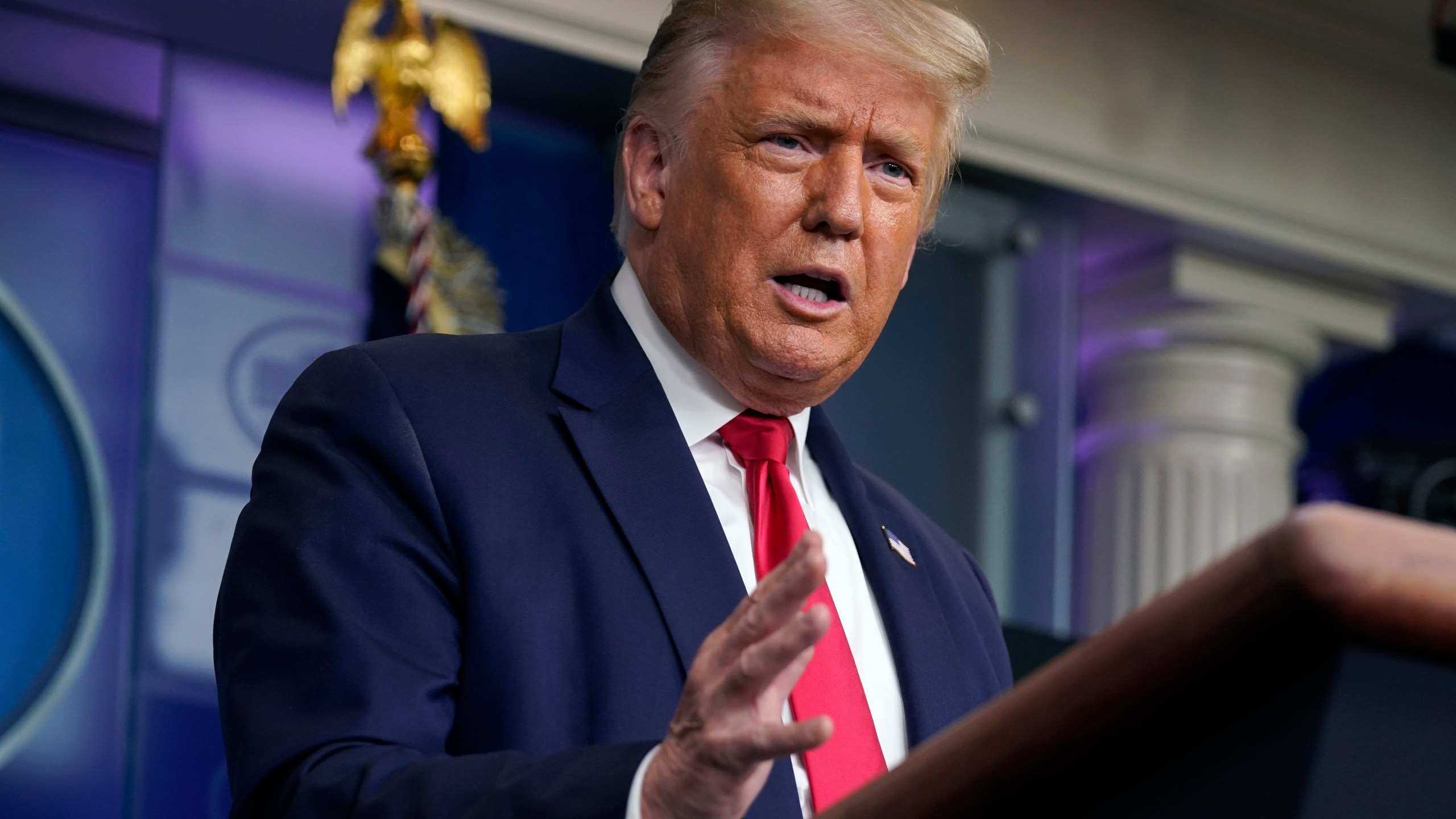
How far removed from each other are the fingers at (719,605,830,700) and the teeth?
72 cm

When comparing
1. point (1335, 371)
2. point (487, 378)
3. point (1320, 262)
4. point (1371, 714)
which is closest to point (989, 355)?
point (1320, 262)

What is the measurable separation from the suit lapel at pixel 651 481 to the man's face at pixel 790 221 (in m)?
0.08

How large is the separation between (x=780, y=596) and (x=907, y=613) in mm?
656

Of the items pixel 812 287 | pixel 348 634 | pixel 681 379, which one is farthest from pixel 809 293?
pixel 348 634

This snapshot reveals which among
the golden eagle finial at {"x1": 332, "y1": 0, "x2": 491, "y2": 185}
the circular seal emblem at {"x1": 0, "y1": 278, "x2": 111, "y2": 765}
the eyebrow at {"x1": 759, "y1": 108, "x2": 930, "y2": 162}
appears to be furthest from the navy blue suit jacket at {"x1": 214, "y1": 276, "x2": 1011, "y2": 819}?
the circular seal emblem at {"x1": 0, "y1": 278, "x2": 111, "y2": 765}

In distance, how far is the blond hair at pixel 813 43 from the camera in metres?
1.47

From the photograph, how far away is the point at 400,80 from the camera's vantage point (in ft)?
9.75

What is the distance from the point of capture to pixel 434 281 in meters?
3.07

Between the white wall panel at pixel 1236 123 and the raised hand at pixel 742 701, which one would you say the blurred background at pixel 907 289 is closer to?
the white wall panel at pixel 1236 123

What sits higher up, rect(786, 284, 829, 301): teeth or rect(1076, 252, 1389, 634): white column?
rect(786, 284, 829, 301): teeth

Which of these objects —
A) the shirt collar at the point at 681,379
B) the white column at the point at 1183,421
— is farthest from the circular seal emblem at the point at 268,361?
the white column at the point at 1183,421

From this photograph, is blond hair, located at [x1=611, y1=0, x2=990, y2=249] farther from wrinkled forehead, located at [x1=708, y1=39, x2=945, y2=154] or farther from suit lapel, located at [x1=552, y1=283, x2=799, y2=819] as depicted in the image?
suit lapel, located at [x1=552, y1=283, x2=799, y2=819]

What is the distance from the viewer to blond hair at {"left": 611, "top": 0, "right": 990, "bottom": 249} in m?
1.47

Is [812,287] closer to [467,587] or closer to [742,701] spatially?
[467,587]
